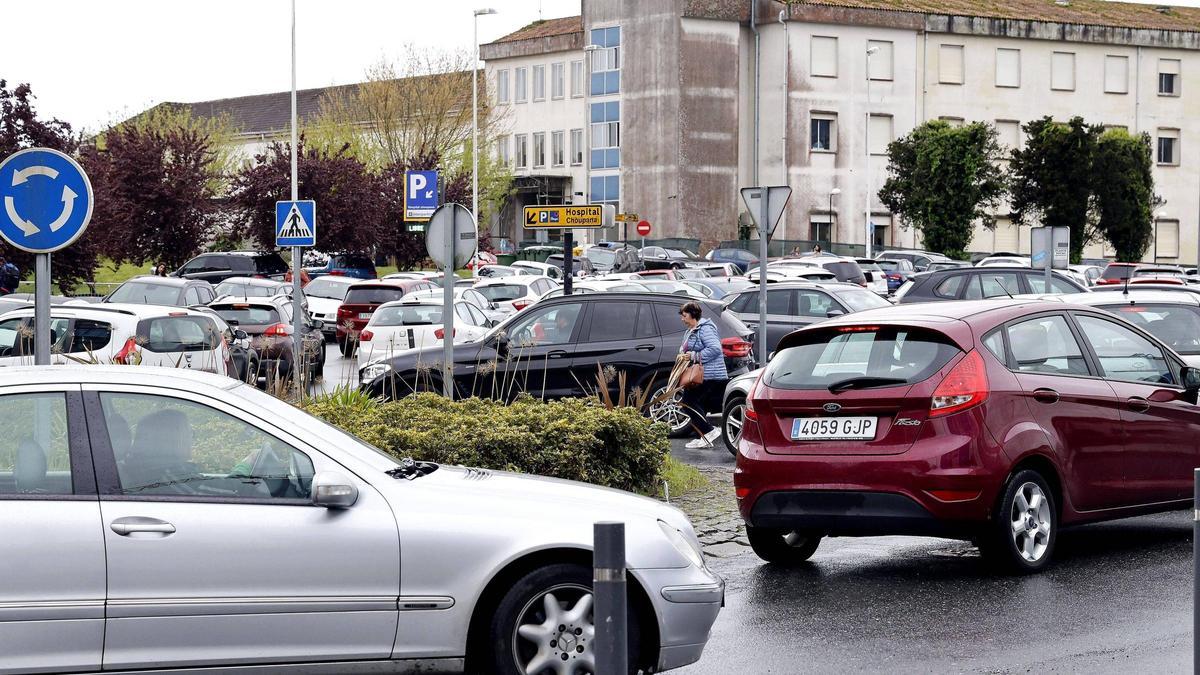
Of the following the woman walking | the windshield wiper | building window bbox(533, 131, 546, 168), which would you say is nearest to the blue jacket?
the woman walking

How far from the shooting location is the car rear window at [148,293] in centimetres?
2836

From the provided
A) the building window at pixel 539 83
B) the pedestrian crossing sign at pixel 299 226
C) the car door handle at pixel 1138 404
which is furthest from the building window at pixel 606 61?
the car door handle at pixel 1138 404

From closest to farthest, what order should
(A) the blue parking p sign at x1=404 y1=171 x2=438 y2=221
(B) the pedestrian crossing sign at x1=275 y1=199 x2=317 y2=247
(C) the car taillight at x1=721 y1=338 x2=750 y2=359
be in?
(C) the car taillight at x1=721 y1=338 x2=750 y2=359 → (B) the pedestrian crossing sign at x1=275 y1=199 x2=317 y2=247 → (A) the blue parking p sign at x1=404 y1=171 x2=438 y2=221

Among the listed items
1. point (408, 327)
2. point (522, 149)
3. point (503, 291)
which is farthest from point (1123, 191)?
point (408, 327)

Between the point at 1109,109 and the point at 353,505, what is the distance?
76.0 m

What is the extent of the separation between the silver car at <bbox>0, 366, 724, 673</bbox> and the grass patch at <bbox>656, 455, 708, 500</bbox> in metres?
6.43

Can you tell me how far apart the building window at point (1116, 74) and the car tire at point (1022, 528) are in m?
72.2

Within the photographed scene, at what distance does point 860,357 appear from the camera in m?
9.10

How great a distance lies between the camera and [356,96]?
253 feet

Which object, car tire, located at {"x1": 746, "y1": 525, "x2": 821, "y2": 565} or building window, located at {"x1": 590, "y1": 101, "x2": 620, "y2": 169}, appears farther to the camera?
building window, located at {"x1": 590, "y1": 101, "x2": 620, "y2": 169}

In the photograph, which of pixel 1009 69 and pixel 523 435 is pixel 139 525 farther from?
pixel 1009 69

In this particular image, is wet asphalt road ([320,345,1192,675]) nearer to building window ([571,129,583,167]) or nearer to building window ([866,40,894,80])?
building window ([866,40,894,80])

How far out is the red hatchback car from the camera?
863cm

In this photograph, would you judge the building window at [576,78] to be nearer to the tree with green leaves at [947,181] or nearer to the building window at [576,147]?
the building window at [576,147]
